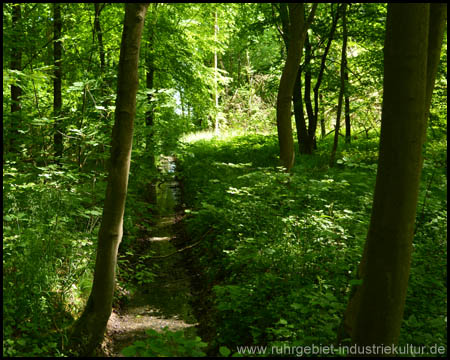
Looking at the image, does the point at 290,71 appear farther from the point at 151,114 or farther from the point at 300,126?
the point at 300,126

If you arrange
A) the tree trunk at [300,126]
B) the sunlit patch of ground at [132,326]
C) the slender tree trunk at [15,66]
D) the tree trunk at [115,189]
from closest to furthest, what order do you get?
the tree trunk at [115,189], the sunlit patch of ground at [132,326], the slender tree trunk at [15,66], the tree trunk at [300,126]

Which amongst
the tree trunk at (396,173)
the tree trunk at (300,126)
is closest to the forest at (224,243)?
the tree trunk at (396,173)

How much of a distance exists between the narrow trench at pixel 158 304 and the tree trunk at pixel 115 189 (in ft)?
1.28

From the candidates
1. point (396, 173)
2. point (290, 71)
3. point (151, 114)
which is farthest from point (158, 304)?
point (290, 71)

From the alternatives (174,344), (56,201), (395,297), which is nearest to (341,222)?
(395,297)

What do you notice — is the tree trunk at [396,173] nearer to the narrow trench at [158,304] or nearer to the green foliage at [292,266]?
the green foliage at [292,266]

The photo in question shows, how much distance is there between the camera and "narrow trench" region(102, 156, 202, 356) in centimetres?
500

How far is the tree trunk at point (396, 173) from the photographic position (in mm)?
2432

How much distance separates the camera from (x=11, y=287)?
404cm

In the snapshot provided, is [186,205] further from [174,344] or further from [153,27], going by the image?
[174,344]

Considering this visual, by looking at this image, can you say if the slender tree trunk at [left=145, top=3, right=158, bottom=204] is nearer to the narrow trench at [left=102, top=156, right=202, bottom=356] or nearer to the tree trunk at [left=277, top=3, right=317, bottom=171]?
the narrow trench at [left=102, top=156, right=202, bottom=356]

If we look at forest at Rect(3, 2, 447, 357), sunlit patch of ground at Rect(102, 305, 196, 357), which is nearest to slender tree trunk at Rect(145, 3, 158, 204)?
forest at Rect(3, 2, 447, 357)

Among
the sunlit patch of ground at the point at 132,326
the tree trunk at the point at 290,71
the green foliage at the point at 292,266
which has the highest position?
the tree trunk at the point at 290,71

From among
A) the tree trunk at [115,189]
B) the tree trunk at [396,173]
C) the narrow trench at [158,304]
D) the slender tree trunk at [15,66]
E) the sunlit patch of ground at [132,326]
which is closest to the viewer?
the tree trunk at [396,173]
